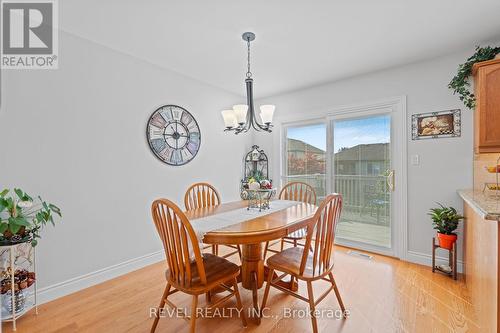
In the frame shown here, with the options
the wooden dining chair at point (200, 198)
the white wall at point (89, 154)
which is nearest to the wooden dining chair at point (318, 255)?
the wooden dining chair at point (200, 198)

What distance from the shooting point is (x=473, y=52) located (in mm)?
2398

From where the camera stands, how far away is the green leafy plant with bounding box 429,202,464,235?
2.35 m

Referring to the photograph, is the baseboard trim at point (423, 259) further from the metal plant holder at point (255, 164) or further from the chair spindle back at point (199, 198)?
the chair spindle back at point (199, 198)

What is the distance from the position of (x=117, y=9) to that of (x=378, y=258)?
373 centimetres

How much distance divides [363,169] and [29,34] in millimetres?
3872

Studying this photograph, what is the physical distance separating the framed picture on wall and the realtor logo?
3.69 m

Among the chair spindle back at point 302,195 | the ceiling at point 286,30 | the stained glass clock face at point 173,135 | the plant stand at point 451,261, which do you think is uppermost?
the ceiling at point 286,30

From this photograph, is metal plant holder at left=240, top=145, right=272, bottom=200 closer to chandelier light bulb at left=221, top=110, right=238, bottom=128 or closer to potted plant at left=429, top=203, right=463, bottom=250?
chandelier light bulb at left=221, top=110, right=238, bottom=128

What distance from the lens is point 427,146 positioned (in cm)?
266

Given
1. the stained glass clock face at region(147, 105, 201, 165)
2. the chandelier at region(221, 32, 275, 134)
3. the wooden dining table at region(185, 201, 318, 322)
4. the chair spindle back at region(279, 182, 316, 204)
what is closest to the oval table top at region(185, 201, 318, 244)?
the wooden dining table at region(185, 201, 318, 322)

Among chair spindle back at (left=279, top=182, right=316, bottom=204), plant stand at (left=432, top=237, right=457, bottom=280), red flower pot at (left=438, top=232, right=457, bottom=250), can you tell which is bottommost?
plant stand at (left=432, top=237, right=457, bottom=280)

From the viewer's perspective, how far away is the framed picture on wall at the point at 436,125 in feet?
8.21

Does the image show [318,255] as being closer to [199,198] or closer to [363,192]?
[199,198]

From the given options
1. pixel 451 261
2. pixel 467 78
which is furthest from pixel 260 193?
pixel 467 78
